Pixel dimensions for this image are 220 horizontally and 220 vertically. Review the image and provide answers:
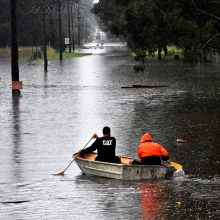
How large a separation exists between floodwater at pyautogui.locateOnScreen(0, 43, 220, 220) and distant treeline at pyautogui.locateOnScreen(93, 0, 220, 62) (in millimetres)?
2844

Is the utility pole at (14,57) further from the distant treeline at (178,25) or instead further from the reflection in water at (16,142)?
the distant treeline at (178,25)

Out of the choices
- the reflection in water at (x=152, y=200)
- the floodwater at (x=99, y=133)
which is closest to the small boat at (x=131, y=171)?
the floodwater at (x=99, y=133)

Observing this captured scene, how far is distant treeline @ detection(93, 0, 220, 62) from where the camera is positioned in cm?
4162

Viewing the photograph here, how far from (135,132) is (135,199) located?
11.5 meters

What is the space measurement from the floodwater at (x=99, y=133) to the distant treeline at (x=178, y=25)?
2.84m

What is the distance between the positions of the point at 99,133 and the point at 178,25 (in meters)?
15.7

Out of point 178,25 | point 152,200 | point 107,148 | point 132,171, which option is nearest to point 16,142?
point 107,148

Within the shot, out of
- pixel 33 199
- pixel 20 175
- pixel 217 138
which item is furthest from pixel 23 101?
pixel 33 199

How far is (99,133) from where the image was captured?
89.7ft

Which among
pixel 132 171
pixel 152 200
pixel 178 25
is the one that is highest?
pixel 178 25

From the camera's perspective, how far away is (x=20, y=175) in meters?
19.2

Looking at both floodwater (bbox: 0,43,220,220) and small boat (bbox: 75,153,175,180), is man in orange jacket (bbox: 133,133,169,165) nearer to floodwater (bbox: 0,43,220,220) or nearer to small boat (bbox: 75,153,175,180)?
small boat (bbox: 75,153,175,180)

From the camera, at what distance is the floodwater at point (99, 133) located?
15211 millimetres

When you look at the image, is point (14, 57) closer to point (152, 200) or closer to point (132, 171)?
point (132, 171)
